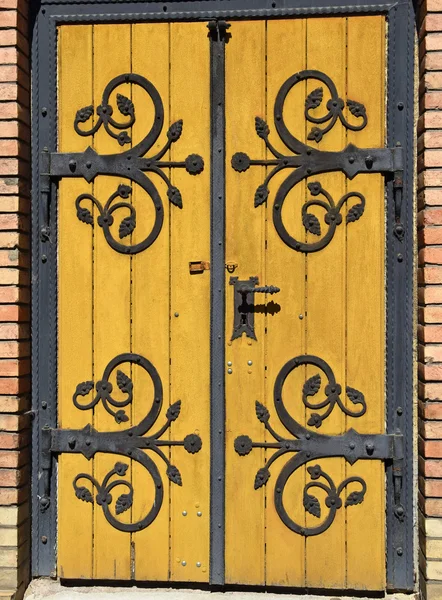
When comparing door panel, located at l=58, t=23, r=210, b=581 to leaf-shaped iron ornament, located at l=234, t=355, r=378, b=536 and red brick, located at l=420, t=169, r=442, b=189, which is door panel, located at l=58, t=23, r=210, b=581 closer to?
leaf-shaped iron ornament, located at l=234, t=355, r=378, b=536

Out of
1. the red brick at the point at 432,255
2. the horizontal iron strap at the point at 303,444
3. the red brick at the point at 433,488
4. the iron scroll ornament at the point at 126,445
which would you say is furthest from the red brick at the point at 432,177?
the iron scroll ornament at the point at 126,445

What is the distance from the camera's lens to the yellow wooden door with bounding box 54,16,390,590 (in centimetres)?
253

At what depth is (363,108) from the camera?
8.24 ft

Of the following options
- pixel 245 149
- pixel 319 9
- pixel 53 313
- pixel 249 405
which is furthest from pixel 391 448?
pixel 319 9

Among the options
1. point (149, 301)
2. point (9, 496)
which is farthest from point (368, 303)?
point (9, 496)

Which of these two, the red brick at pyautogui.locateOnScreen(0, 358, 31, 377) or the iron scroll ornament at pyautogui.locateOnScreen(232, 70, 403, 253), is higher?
the iron scroll ornament at pyautogui.locateOnScreen(232, 70, 403, 253)

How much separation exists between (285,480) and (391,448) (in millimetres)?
498

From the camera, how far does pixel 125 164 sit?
2.59 meters

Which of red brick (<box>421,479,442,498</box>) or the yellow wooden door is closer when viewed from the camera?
red brick (<box>421,479,442,498</box>)

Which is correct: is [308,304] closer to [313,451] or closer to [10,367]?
[313,451]

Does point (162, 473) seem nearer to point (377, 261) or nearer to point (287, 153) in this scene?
point (377, 261)

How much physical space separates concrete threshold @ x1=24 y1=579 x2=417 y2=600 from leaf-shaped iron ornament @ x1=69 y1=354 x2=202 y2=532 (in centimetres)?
29

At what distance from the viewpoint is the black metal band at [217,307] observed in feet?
8.34

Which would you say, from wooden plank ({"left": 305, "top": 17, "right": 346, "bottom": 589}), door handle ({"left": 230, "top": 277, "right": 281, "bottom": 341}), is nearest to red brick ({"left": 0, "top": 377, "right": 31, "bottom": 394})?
door handle ({"left": 230, "top": 277, "right": 281, "bottom": 341})
